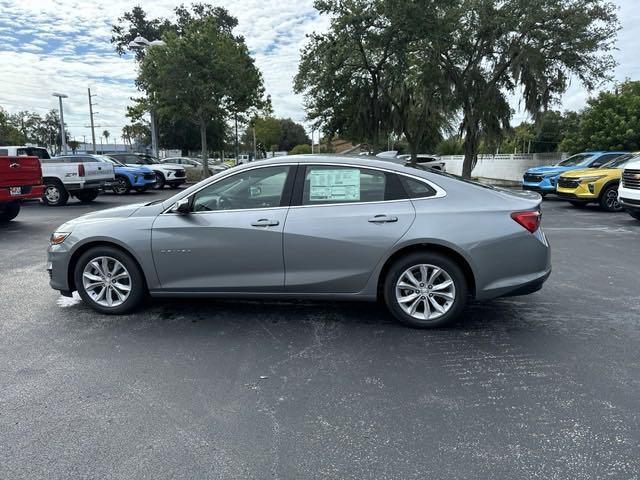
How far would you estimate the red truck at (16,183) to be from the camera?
10.3 meters

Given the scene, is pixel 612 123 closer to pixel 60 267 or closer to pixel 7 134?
pixel 60 267

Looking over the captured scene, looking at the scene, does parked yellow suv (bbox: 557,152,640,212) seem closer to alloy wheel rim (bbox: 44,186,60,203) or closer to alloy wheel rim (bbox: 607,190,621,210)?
alloy wheel rim (bbox: 607,190,621,210)

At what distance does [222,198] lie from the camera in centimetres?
471

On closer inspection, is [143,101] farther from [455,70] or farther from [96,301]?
[96,301]

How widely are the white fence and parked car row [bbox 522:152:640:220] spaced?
1040cm

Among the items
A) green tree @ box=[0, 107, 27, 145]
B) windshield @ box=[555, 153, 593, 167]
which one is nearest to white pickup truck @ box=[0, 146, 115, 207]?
windshield @ box=[555, 153, 593, 167]

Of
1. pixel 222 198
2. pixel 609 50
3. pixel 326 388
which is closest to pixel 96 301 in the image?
pixel 222 198

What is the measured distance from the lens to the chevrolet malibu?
432 cm

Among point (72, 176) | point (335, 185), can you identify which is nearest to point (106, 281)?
point (335, 185)

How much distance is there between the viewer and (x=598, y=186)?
13.2 m

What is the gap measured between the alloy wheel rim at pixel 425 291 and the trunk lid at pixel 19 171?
31.4 ft

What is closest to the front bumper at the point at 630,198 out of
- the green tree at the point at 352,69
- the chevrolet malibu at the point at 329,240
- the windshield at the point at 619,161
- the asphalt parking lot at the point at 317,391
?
the windshield at the point at 619,161

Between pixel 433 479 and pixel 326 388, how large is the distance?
3.59 ft

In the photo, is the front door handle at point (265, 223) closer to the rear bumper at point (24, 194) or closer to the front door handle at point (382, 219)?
the front door handle at point (382, 219)
